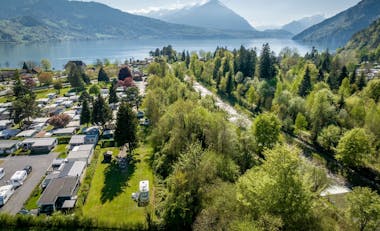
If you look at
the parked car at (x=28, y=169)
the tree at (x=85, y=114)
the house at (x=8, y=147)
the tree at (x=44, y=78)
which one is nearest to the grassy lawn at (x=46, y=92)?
the tree at (x=44, y=78)

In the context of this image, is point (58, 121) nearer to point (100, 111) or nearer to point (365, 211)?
point (100, 111)

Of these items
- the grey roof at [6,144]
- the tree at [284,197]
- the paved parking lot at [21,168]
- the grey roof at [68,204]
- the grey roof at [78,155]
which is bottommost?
the paved parking lot at [21,168]

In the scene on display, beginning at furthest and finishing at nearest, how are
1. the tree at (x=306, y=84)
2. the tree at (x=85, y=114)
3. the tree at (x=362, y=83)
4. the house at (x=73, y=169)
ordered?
the tree at (x=306, y=84), the tree at (x=362, y=83), the tree at (x=85, y=114), the house at (x=73, y=169)

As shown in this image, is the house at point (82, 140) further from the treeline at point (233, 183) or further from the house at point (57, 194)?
the treeline at point (233, 183)

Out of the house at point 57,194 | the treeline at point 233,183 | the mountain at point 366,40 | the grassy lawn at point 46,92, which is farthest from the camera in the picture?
the mountain at point 366,40

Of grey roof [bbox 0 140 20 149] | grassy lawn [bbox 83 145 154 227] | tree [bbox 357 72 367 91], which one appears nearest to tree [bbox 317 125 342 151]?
tree [bbox 357 72 367 91]

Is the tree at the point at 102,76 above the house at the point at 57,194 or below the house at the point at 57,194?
above

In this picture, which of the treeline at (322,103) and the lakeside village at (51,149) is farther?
the treeline at (322,103)

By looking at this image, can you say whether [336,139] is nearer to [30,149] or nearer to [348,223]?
[348,223]
